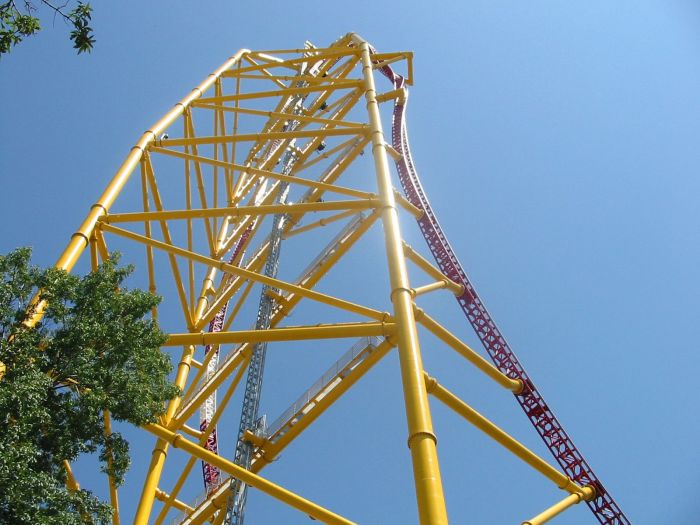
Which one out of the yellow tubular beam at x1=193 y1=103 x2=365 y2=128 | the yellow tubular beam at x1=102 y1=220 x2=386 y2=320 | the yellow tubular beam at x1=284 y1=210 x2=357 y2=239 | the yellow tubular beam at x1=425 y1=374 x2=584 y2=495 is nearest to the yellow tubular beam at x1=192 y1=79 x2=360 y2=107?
the yellow tubular beam at x1=193 y1=103 x2=365 y2=128

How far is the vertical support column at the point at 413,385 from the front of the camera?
4.23m

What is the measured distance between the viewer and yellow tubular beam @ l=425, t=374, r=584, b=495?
23.5 feet

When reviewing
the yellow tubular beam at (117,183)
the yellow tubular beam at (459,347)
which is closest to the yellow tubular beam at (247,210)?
the yellow tubular beam at (117,183)

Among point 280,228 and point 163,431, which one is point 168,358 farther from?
point 280,228

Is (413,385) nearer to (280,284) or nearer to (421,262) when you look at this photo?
(280,284)

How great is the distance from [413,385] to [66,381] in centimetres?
264

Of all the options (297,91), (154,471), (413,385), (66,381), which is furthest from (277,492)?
(297,91)

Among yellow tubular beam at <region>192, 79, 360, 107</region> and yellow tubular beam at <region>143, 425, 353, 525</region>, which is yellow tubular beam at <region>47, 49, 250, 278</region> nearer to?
yellow tubular beam at <region>192, 79, 360, 107</region>

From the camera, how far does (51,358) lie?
4.83 metres

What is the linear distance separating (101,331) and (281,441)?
3033mm

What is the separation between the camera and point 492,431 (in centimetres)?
741

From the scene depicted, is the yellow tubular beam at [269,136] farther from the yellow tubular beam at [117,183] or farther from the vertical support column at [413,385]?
the vertical support column at [413,385]

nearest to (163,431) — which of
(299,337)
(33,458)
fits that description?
(299,337)

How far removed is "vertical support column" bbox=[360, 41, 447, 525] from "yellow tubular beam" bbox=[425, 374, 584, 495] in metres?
Result: 1.27
